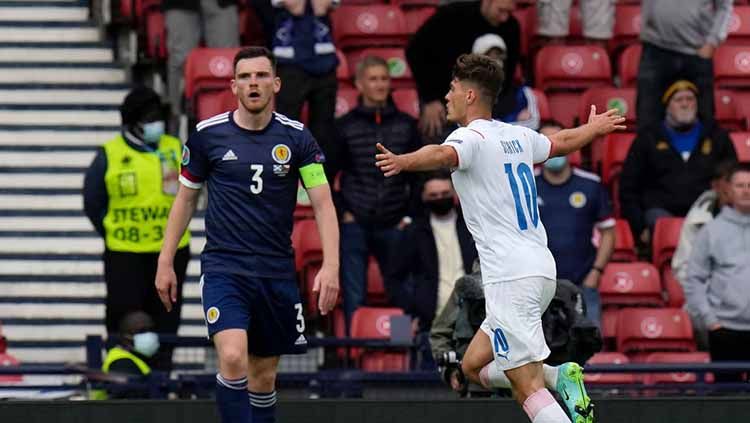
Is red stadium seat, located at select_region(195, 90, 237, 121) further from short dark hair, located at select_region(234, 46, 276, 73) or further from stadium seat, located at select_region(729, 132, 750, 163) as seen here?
short dark hair, located at select_region(234, 46, 276, 73)

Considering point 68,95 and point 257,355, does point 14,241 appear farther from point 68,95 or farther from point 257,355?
point 257,355

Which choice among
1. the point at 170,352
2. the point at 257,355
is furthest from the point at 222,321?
the point at 170,352

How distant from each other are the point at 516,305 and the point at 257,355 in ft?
4.87

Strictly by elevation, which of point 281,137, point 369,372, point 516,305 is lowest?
point 369,372

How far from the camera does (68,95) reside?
15992 millimetres

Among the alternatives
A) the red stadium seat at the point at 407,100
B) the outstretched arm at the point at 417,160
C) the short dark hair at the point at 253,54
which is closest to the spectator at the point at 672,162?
the red stadium seat at the point at 407,100

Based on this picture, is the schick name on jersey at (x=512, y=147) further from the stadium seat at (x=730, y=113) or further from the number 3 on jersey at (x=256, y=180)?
the stadium seat at (x=730, y=113)

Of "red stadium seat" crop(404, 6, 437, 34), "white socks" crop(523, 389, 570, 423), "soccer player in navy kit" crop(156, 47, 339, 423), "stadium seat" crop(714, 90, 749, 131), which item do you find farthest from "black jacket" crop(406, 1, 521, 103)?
"white socks" crop(523, 389, 570, 423)

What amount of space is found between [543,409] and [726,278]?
340 centimetres

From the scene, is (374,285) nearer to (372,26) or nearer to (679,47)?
(372,26)

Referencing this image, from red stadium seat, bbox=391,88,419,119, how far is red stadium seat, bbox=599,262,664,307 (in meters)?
2.01

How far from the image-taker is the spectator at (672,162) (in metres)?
14.0

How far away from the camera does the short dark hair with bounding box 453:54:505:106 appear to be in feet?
31.1

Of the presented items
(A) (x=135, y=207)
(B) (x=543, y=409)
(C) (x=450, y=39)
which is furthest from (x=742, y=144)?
(B) (x=543, y=409)
